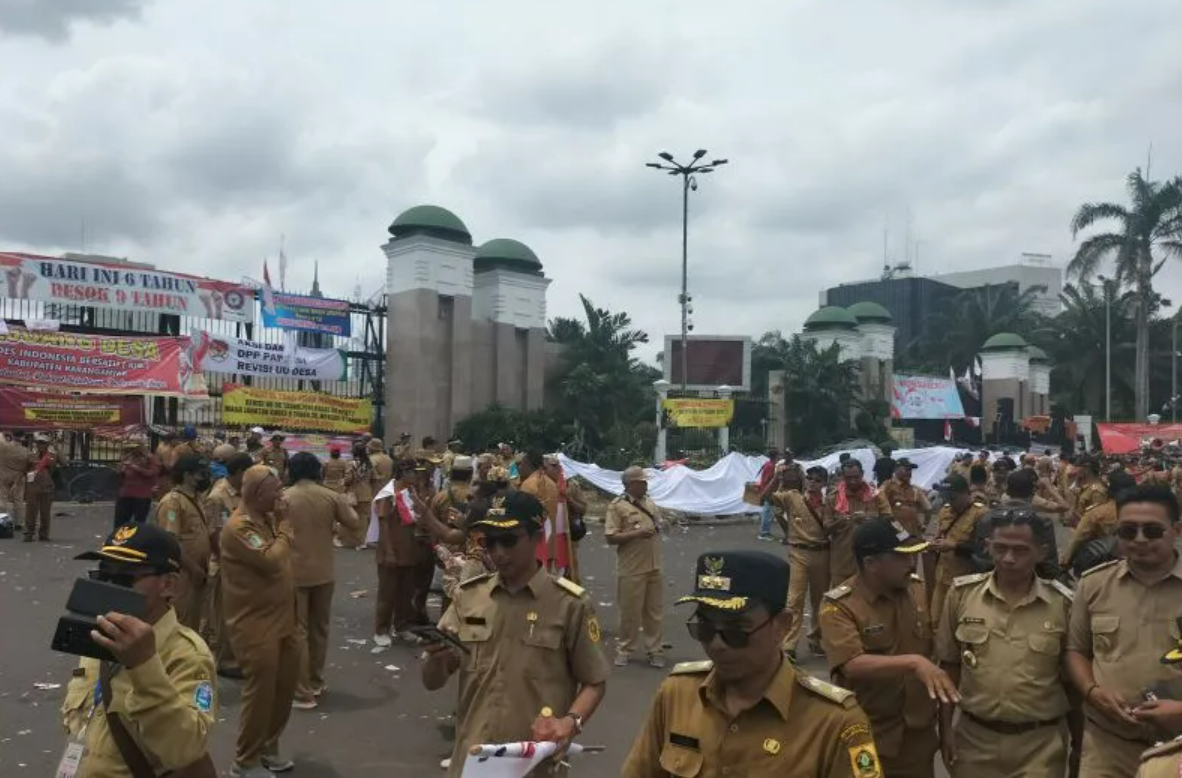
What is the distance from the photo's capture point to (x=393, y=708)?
661 centimetres

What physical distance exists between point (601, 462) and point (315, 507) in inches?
808

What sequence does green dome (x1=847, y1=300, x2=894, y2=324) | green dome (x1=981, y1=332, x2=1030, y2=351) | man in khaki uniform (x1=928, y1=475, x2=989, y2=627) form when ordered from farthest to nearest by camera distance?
green dome (x1=981, y1=332, x2=1030, y2=351)
green dome (x1=847, y1=300, x2=894, y2=324)
man in khaki uniform (x1=928, y1=475, x2=989, y2=627)

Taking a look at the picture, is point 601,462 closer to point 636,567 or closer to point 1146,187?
point 636,567

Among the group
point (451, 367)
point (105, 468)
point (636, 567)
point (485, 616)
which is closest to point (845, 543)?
point (636, 567)

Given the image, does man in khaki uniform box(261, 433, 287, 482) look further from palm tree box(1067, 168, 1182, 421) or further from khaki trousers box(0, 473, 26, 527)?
palm tree box(1067, 168, 1182, 421)

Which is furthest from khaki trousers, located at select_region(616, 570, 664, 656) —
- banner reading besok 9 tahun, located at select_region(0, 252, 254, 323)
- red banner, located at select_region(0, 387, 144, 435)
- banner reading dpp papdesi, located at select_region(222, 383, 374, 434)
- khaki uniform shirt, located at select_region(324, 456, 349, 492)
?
banner reading besok 9 tahun, located at select_region(0, 252, 254, 323)

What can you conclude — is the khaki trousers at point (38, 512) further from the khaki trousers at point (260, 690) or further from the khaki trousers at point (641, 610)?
the khaki trousers at point (260, 690)

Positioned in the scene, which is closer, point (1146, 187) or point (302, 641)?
point (302, 641)

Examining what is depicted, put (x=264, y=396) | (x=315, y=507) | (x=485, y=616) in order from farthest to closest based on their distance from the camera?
(x=264, y=396) < (x=315, y=507) < (x=485, y=616)

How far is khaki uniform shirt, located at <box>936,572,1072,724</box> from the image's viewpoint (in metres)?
3.44

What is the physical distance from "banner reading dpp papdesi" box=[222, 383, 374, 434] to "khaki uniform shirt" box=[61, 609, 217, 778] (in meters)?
20.7

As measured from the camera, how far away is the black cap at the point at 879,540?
3506 millimetres

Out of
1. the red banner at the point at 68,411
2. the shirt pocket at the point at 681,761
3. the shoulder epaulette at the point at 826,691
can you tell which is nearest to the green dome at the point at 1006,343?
the red banner at the point at 68,411

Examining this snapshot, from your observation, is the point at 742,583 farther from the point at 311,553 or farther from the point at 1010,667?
the point at 311,553
